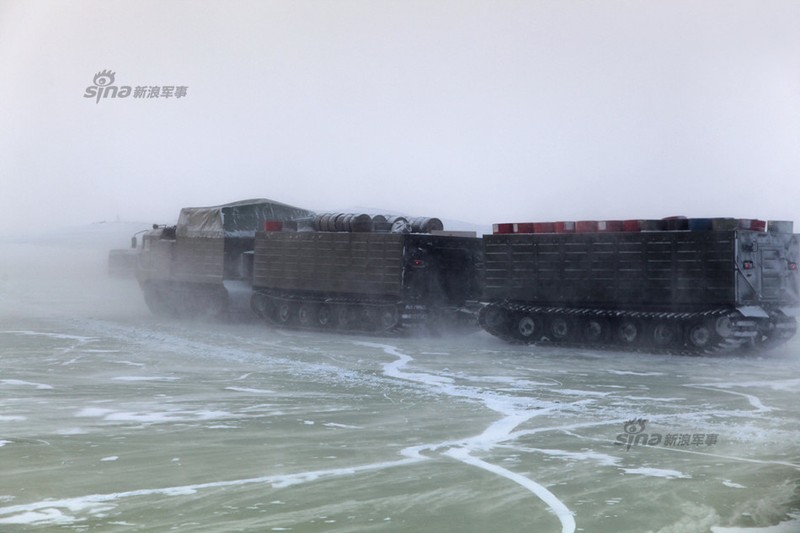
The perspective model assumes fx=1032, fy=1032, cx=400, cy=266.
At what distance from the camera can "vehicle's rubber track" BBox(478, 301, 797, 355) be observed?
2077 centimetres

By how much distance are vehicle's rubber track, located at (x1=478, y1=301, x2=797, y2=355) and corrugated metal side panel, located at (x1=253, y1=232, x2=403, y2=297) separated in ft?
9.73

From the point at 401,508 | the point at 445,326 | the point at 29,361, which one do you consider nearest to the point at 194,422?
the point at 401,508

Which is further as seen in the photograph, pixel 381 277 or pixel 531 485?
pixel 381 277

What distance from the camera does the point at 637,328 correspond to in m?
22.1

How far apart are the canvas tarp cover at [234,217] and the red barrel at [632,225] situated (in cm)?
1269

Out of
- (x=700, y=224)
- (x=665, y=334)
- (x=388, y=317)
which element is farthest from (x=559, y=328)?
(x=388, y=317)

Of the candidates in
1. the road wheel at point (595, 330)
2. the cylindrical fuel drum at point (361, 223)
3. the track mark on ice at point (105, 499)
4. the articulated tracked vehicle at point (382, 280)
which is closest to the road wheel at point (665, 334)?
the road wheel at point (595, 330)

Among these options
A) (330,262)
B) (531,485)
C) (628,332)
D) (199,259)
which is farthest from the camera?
(199,259)

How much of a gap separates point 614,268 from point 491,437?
11765mm

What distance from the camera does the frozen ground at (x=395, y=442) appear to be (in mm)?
7996

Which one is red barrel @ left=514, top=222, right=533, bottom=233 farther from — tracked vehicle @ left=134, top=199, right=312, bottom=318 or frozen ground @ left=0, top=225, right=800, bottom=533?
tracked vehicle @ left=134, top=199, right=312, bottom=318

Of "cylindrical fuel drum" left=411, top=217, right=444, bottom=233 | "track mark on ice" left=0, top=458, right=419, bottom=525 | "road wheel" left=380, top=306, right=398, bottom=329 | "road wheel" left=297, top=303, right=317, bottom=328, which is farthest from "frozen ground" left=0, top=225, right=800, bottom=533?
"road wheel" left=297, top=303, right=317, bottom=328

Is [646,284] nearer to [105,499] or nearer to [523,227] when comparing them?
[523,227]

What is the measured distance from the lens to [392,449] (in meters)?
10.7
